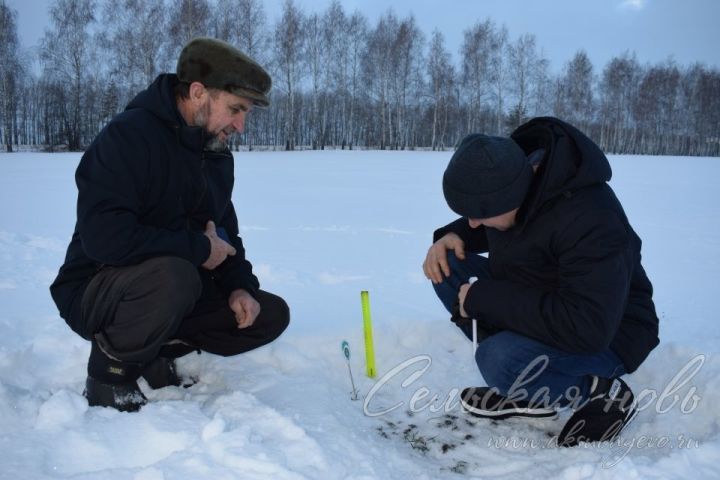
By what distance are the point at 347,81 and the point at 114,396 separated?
113ft

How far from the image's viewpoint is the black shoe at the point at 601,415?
205 centimetres

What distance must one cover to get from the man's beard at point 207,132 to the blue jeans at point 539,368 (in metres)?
1.37

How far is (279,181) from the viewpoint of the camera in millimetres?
12328

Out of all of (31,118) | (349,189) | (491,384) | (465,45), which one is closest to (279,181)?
(349,189)

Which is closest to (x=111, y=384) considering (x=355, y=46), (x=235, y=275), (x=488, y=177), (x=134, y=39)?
(x=235, y=275)

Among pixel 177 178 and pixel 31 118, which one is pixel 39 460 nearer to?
pixel 177 178

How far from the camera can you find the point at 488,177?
1.86m

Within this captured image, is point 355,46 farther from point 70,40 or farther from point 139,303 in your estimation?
point 139,303

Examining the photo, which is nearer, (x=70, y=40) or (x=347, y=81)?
(x=70, y=40)

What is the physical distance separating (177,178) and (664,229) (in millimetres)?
6703

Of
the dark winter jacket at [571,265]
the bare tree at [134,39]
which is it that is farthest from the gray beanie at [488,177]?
the bare tree at [134,39]

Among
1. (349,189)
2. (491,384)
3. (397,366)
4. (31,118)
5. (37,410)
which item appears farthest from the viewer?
(31,118)

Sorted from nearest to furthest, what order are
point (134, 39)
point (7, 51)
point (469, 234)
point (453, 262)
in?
point (453, 262) < point (469, 234) < point (7, 51) < point (134, 39)

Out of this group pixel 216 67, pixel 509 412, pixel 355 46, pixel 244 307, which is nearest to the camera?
pixel 216 67
